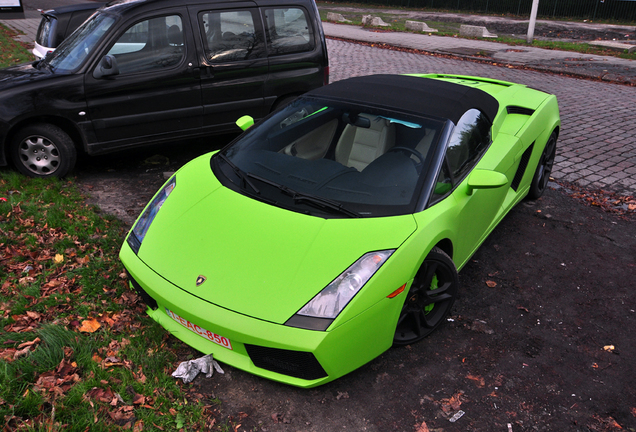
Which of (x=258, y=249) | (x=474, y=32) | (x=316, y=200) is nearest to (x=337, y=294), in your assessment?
(x=258, y=249)

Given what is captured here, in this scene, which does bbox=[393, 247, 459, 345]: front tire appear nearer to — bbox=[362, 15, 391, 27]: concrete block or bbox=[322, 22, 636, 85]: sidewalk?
bbox=[322, 22, 636, 85]: sidewalk

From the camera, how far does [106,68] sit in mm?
5539

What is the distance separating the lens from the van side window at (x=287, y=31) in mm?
6559

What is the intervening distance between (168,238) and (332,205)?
1090mm

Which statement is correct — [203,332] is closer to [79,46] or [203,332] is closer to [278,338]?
[278,338]

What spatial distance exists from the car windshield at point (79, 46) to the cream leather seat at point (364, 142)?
336cm

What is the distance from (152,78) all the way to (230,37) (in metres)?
1.13

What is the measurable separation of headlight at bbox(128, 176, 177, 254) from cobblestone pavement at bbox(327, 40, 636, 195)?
473 centimetres

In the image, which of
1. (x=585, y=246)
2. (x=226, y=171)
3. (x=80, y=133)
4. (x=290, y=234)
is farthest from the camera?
(x=80, y=133)

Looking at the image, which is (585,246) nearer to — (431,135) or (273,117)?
(431,135)

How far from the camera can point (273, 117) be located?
4.27 m

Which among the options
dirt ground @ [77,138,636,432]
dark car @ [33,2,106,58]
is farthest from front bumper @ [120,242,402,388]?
dark car @ [33,2,106,58]

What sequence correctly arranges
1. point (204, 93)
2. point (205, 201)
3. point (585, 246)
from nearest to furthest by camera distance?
1. point (205, 201)
2. point (585, 246)
3. point (204, 93)

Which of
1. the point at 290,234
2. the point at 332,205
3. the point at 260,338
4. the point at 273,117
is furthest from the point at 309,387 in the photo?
the point at 273,117
